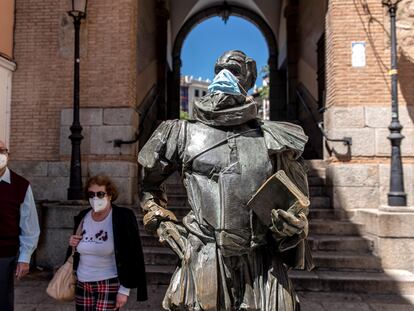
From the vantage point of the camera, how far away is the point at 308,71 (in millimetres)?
10875

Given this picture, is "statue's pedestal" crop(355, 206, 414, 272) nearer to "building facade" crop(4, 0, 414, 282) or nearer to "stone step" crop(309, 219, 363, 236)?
"stone step" crop(309, 219, 363, 236)

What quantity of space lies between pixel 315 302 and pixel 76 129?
175 inches

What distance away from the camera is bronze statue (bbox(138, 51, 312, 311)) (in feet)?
5.30

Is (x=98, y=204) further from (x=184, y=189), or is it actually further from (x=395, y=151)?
(x=395, y=151)

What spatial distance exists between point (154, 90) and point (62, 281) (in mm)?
9080

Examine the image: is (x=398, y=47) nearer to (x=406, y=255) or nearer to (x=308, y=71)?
(x=406, y=255)

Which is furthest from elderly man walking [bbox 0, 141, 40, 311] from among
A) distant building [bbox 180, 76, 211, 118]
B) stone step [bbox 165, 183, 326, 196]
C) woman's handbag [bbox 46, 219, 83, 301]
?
distant building [bbox 180, 76, 211, 118]

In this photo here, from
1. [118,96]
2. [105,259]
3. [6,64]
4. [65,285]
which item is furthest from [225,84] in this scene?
[6,64]

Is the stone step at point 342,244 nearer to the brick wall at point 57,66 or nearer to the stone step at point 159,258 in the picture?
the stone step at point 159,258

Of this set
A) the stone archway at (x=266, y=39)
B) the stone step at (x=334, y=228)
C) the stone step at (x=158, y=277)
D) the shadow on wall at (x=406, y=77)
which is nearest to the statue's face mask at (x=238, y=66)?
the stone step at (x=158, y=277)

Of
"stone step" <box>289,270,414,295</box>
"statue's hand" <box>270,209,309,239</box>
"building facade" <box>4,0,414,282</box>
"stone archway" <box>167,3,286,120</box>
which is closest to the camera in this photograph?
"statue's hand" <box>270,209,309,239</box>

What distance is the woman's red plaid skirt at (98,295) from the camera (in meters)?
2.64

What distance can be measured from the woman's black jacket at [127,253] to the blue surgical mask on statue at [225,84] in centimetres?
133

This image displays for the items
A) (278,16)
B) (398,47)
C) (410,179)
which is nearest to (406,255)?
(410,179)
